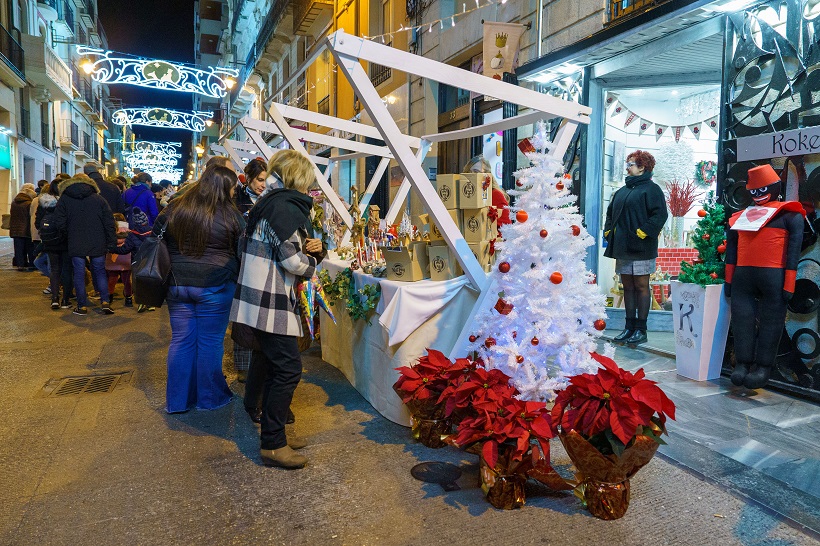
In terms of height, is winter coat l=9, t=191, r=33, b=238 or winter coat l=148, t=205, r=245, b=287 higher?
winter coat l=9, t=191, r=33, b=238

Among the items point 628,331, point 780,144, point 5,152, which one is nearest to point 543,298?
point 780,144

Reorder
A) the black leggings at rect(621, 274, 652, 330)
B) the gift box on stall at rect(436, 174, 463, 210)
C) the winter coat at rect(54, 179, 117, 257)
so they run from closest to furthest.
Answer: the gift box on stall at rect(436, 174, 463, 210)
the black leggings at rect(621, 274, 652, 330)
the winter coat at rect(54, 179, 117, 257)

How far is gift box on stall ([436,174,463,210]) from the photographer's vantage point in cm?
401

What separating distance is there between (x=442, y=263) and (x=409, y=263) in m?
0.26

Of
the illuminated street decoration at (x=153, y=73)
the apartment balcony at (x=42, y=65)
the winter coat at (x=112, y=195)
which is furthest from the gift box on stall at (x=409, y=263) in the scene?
the apartment balcony at (x=42, y=65)

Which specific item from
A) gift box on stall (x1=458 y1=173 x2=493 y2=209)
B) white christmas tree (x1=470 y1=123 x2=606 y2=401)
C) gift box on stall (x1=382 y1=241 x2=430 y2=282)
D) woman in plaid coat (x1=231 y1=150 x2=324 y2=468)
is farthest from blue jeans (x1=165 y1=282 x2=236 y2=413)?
white christmas tree (x1=470 y1=123 x2=606 y2=401)

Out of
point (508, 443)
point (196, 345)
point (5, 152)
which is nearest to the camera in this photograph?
point (508, 443)

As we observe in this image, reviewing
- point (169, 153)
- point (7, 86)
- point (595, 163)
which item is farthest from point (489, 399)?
point (169, 153)

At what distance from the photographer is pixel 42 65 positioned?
78.5 feet

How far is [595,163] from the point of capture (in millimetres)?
7258

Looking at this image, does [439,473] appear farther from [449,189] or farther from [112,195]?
[112,195]

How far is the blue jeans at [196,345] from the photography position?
4.20 meters

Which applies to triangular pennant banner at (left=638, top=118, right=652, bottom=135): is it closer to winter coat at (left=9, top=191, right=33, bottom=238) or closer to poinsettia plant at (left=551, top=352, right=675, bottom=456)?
→ poinsettia plant at (left=551, top=352, right=675, bottom=456)

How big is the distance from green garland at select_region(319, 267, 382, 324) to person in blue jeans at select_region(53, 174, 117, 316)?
431cm
